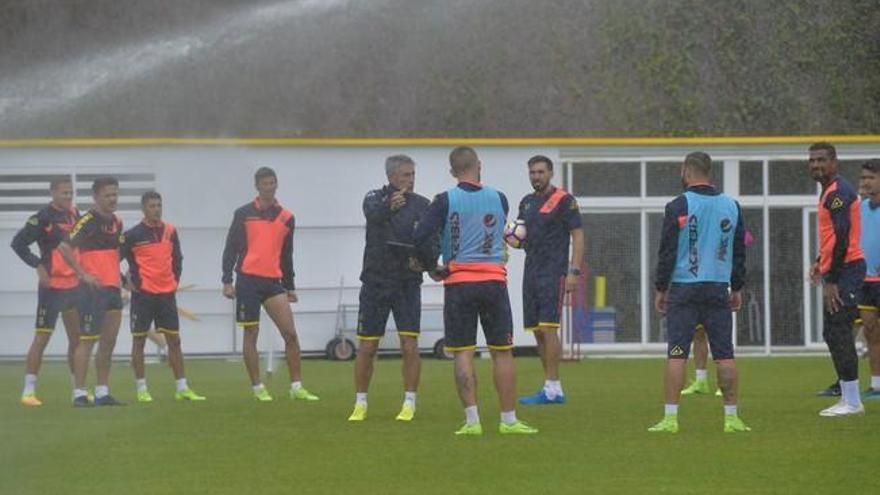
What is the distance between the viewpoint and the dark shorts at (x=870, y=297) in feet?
59.3

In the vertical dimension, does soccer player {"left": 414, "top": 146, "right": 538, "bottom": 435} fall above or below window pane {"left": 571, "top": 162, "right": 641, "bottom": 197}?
below

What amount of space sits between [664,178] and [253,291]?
1493cm

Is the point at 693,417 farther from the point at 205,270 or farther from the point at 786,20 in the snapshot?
the point at 786,20

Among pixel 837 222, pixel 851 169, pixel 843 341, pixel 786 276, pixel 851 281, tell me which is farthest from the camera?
pixel 786 276

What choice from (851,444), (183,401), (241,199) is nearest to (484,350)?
(183,401)

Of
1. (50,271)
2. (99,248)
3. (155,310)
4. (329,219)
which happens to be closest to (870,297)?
(155,310)

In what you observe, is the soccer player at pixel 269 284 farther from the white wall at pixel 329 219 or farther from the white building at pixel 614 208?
the white building at pixel 614 208

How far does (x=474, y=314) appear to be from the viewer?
1402cm

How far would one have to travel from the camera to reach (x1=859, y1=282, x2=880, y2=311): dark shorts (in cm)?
1806

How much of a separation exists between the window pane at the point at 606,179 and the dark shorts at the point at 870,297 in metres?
13.7

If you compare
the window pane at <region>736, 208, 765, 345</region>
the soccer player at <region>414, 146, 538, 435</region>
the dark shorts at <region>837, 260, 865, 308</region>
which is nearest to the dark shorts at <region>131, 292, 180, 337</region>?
the soccer player at <region>414, 146, 538, 435</region>

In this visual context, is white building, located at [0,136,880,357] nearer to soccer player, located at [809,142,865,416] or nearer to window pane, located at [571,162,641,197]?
window pane, located at [571,162,641,197]

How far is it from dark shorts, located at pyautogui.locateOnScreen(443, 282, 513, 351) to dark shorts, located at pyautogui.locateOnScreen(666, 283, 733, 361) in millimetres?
1287

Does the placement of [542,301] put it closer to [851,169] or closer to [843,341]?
[843,341]
